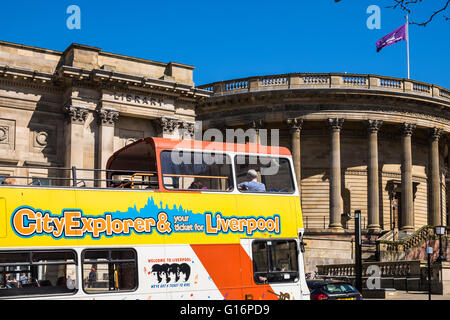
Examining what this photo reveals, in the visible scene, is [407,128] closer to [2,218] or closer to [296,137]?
[296,137]

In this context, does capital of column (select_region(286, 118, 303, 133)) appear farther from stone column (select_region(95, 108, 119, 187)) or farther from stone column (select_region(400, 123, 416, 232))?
stone column (select_region(95, 108, 119, 187))

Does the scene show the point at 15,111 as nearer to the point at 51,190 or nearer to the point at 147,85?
the point at 147,85

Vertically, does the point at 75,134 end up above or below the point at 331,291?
above

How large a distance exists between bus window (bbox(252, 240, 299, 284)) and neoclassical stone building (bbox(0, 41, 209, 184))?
76.3 feet

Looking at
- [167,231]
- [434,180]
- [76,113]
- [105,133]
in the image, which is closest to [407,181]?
[434,180]

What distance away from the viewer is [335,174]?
49531 millimetres

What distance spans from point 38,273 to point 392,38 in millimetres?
46145

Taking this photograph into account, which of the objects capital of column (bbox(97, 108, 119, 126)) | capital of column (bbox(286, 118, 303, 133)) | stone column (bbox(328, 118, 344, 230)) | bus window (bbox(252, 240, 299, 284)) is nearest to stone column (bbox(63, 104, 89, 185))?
capital of column (bbox(97, 108, 119, 126))

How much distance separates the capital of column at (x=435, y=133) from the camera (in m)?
53.2

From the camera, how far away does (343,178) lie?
173 ft

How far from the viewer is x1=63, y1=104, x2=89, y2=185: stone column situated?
34719mm
